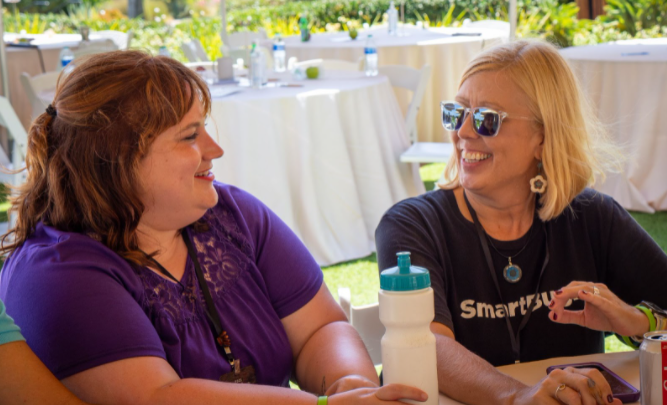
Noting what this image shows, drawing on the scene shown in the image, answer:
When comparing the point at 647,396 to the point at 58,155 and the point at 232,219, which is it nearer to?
the point at 232,219

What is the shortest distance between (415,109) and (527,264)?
12.5ft

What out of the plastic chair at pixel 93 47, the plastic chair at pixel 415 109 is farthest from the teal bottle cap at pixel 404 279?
the plastic chair at pixel 93 47

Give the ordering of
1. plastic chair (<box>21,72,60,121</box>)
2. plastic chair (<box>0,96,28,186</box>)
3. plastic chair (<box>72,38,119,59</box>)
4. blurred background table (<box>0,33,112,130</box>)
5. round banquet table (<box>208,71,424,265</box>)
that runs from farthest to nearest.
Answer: blurred background table (<box>0,33,112,130</box>), plastic chair (<box>72,38,119,59</box>), plastic chair (<box>21,72,60,121</box>), plastic chair (<box>0,96,28,186</box>), round banquet table (<box>208,71,424,265</box>)

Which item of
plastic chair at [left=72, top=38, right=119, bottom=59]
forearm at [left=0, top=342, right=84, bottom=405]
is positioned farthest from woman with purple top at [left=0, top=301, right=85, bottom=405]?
plastic chair at [left=72, top=38, right=119, bottom=59]

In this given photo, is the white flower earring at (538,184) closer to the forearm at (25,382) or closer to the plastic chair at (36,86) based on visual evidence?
the forearm at (25,382)

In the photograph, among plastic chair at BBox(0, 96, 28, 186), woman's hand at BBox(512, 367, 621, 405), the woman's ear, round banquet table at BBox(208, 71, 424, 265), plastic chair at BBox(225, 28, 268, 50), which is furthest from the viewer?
plastic chair at BBox(225, 28, 268, 50)

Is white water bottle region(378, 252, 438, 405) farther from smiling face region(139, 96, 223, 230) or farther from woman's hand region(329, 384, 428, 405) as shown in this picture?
smiling face region(139, 96, 223, 230)

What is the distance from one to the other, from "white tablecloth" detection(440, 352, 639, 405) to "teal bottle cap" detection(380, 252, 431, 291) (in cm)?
45

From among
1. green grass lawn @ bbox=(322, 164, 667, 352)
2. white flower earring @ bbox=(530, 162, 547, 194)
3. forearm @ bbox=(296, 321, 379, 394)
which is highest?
white flower earring @ bbox=(530, 162, 547, 194)

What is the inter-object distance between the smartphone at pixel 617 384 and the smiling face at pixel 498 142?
610 millimetres

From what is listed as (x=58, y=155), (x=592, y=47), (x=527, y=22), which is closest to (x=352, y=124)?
(x=592, y=47)

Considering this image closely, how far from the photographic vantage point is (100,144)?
5.08 ft

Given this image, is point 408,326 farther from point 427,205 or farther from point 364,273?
point 364,273

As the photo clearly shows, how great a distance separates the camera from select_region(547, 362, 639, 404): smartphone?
1348mm
